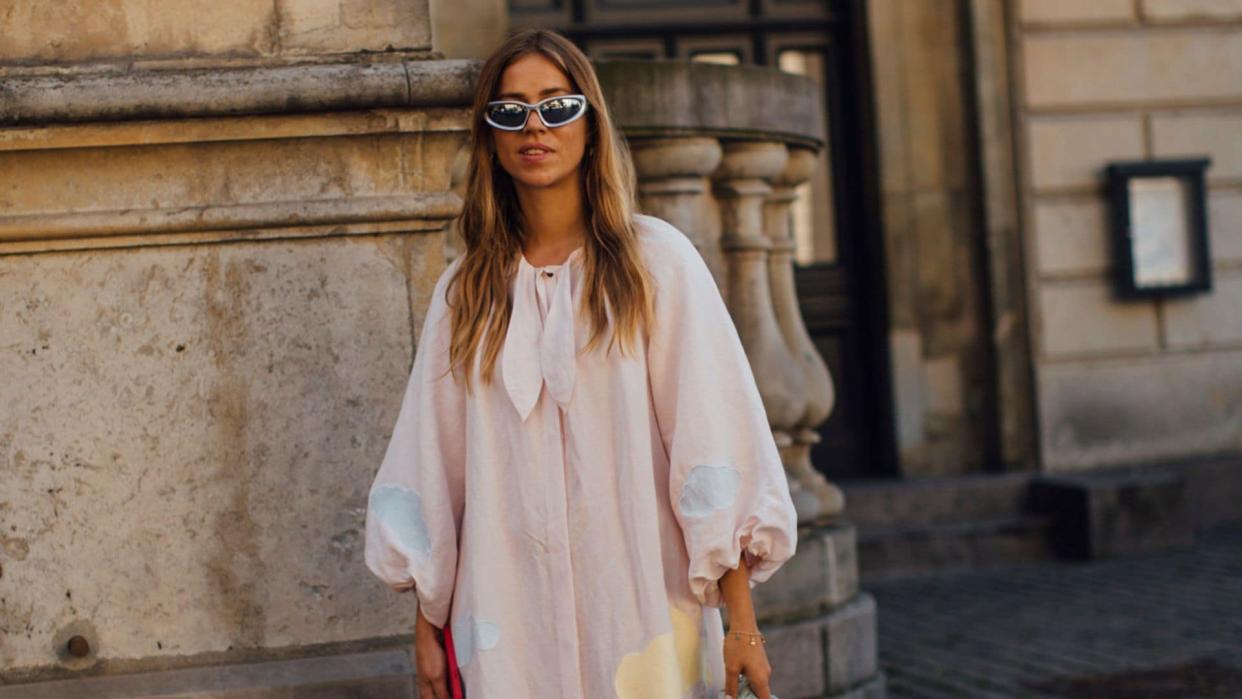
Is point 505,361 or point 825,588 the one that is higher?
point 505,361

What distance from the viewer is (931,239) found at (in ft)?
31.8

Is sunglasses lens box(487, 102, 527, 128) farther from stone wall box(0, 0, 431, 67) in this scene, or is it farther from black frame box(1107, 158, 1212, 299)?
black frame box(1107, 158, 1212, 299)

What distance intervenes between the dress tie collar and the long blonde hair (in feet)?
0.09

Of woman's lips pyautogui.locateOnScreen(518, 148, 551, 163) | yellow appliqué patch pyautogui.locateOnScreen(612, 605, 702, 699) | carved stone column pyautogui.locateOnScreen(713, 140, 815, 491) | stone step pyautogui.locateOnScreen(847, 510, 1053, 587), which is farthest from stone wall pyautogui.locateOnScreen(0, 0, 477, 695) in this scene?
stone step pyautogui.locateOnScreen(847, 510, 1053, 587)

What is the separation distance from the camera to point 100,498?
141 inches

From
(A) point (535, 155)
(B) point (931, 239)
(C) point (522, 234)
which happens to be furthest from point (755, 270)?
(B) point (931, 239)

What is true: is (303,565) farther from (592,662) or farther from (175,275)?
(592,662)

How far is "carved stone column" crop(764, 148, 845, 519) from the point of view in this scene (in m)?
5.13

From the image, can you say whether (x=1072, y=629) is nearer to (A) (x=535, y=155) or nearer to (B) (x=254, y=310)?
(B) (x=254, y=310)

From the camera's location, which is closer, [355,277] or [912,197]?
[355,277]

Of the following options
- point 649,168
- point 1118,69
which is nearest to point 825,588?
point 649,168

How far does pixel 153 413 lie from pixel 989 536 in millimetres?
6067

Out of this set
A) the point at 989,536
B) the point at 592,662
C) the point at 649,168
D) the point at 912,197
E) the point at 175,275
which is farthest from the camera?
the point at 912,197

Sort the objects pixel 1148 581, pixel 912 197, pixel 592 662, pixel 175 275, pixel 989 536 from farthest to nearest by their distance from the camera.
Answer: pixel 912 197, pixel 989 536, pixel 1148 581, pixel 175 275, pixel 592 662
